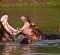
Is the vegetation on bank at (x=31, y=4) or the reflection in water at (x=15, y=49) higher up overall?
the reflection in water at (x=15, y=49)

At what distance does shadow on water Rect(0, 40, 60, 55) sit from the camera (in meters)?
16.8

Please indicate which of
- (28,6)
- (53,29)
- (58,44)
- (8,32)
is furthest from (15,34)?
(28,6)

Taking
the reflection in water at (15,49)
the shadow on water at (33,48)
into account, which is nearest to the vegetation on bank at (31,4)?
the shadow on water at (33,48)

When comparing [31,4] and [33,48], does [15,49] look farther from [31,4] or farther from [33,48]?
[31,4]

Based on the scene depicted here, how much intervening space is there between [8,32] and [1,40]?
A: 43 cm

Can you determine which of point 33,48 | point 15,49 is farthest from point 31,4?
point 15,49

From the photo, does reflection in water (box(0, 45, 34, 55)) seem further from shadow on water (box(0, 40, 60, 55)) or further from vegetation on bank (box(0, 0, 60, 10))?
vegetation on bank (box(0, 0, 60, 10))

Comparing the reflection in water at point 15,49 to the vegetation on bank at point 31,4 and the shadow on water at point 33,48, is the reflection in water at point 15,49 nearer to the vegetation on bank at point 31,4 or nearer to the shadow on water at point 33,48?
the shadow on water at point 33,48

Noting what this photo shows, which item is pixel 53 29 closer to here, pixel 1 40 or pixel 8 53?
pixel 1 40

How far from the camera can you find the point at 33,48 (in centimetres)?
1806

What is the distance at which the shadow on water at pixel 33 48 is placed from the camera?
16.8 m

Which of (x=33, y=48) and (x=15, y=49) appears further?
(x=33, y=48)

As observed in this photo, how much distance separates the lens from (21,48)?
18.0 meters

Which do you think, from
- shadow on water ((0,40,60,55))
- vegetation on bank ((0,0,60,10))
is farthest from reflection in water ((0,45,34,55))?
vegetation on bank ((0,0,60,10))
